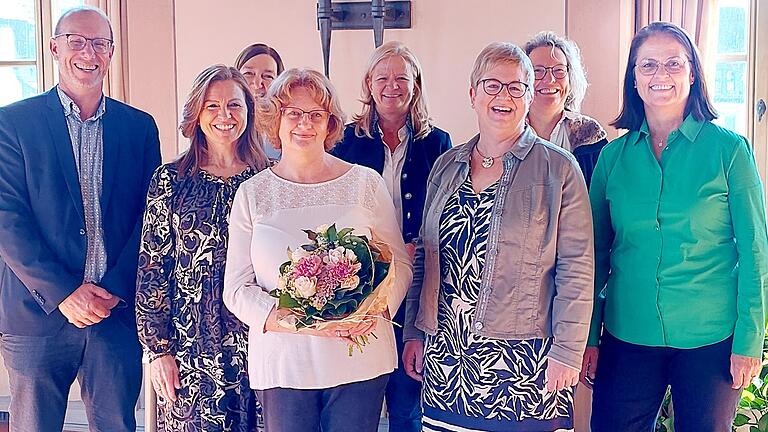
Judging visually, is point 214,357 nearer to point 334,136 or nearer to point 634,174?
point 334,136

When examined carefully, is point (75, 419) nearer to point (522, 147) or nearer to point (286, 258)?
point (286, 258)

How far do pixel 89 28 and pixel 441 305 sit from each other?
142 centimetres

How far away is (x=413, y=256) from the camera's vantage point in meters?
2.42

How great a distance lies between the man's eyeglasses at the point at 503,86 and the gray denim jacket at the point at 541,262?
194 millimetres

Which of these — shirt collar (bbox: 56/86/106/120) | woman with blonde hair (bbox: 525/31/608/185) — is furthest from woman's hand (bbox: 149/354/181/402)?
woman with blonde hair (bbox: 525/31/608/185)

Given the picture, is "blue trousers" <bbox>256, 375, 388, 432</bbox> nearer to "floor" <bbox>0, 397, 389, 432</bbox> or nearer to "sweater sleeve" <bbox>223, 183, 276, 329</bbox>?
"sweater sleeve" <bbox>223, 183, 276, 329</bbox>

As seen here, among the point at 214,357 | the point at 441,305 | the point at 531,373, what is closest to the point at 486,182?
the point at 441,305

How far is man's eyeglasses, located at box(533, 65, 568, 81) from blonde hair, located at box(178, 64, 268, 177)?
37.5 inches

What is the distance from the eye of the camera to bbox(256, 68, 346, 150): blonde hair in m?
2.15

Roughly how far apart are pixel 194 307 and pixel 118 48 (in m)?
1.87

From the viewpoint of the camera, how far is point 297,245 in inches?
81.4

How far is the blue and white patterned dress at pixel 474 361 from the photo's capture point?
2074 mm

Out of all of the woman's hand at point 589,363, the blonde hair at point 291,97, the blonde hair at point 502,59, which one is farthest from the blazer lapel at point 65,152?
the woman's hand at point 589,363

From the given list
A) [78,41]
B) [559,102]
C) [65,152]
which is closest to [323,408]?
[65,152]
